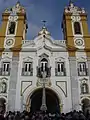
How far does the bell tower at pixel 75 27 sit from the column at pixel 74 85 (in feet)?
6.41

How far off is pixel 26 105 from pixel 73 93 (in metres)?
4.90

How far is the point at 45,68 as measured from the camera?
76.8 feet

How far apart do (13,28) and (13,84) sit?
8362 millimetres

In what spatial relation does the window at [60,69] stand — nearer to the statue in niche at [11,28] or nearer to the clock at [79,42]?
the clock at [79,42]

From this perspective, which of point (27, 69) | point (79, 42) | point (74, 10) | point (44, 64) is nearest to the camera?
point (27, 69)

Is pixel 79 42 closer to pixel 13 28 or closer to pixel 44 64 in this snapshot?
pixel 44 64

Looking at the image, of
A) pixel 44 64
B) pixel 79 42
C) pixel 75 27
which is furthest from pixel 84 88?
pixel 75 27

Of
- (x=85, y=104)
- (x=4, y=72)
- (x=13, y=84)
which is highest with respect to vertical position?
(x=4, y=72)

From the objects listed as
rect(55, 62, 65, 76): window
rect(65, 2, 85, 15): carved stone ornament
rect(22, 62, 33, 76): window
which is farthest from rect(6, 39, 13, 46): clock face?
rect(65, 2, 85, 15): carved stone ornament

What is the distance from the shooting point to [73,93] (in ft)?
71.0

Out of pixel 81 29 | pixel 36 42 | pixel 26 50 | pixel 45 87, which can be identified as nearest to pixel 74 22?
pixel 81 29

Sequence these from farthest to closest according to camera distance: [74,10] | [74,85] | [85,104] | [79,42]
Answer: [74,10], [79,42], [85,104], [74,85]

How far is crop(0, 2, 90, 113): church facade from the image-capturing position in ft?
70.9

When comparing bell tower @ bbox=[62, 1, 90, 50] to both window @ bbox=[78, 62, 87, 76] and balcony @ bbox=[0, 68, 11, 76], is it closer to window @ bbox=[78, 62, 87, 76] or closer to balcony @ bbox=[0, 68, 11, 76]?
window @ bbox=[78, 62, 87, 76]
